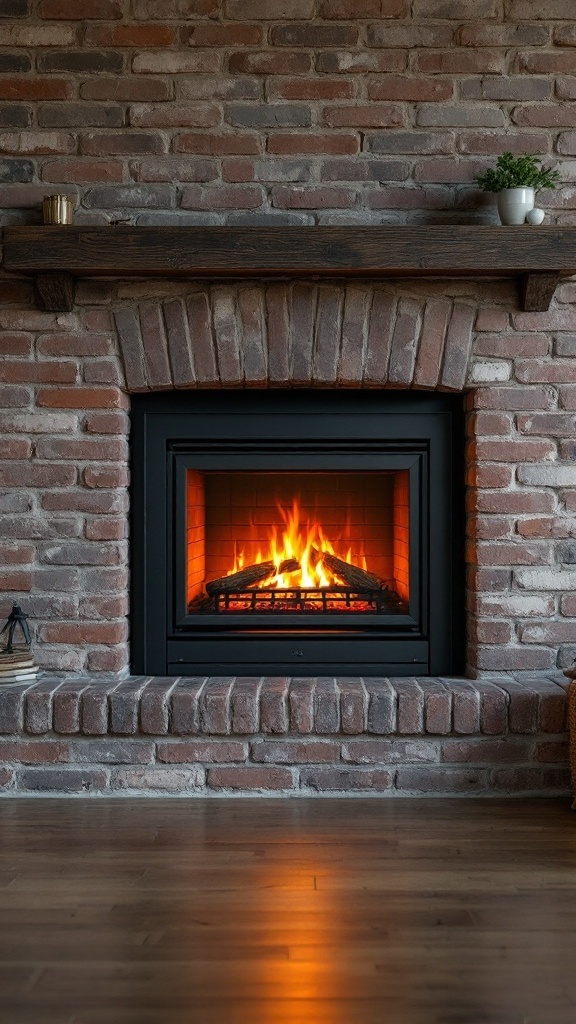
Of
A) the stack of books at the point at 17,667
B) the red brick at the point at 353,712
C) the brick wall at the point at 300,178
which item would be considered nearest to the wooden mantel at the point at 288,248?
the brick wall at the point at 300,178

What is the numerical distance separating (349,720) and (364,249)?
126cm

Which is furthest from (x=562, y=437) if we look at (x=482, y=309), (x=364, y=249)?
(x=364, y=249)

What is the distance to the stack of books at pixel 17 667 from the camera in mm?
2488

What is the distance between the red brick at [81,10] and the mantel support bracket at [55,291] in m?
0.74

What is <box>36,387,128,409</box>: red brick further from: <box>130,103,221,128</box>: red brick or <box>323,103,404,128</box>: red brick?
<box>323,103,404,128</box>: red brick

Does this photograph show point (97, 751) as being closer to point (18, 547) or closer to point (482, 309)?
point (18, 547)

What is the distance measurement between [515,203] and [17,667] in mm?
1852

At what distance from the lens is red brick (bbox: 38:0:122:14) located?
2.54 meters

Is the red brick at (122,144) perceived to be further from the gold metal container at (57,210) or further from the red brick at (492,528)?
the red brick at (492,528)

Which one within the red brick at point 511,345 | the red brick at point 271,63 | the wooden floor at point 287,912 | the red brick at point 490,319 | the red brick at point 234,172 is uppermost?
the red brick at point 271,63

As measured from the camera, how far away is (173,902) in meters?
1.81

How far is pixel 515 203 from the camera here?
2.44 meters

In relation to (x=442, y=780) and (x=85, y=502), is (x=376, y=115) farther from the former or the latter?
(x=442, y=780)

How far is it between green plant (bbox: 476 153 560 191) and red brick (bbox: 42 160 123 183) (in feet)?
3.35
